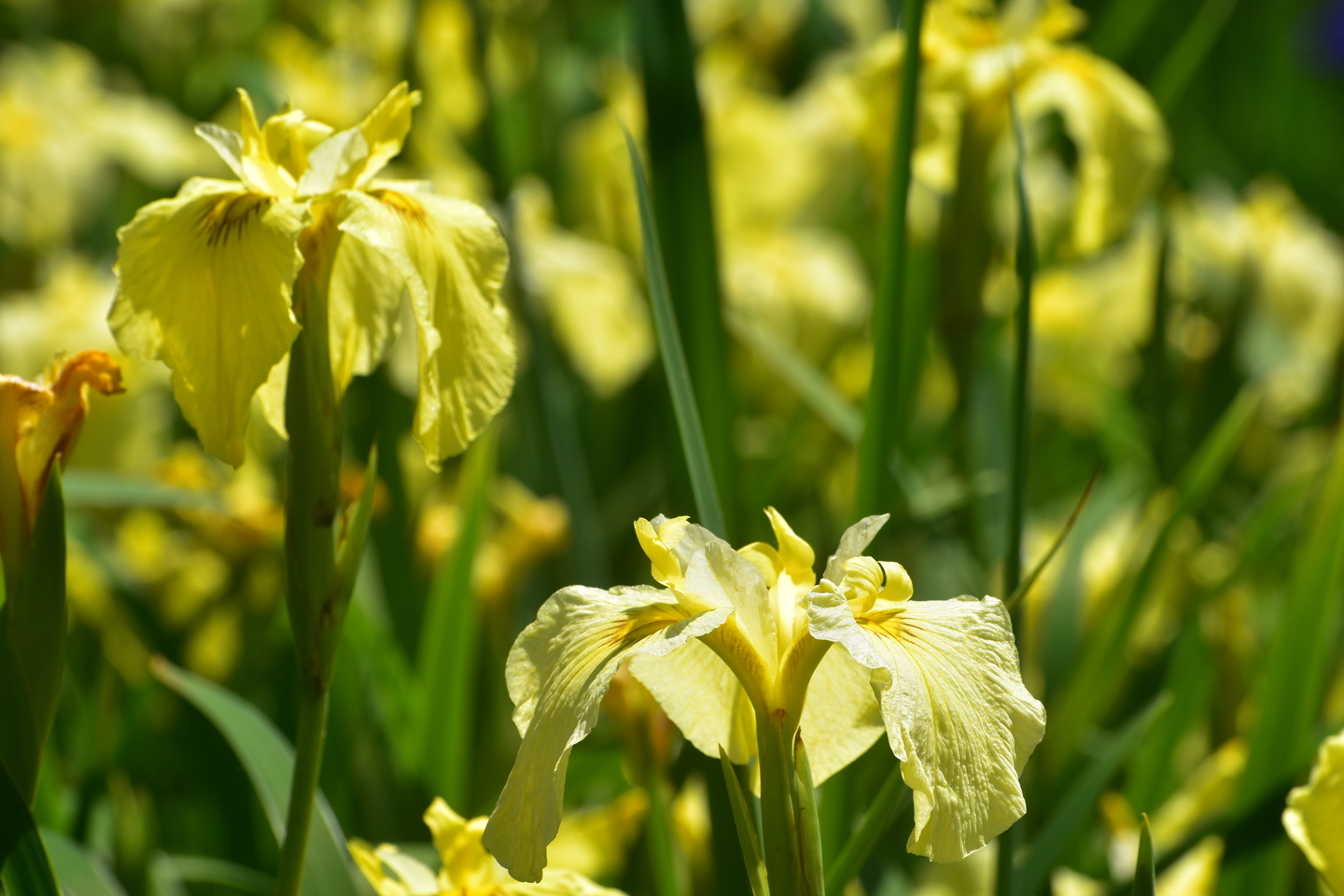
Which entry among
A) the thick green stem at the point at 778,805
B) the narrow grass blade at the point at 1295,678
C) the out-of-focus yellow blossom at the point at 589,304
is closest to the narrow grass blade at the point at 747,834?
the thick green stem at the point at 778,805

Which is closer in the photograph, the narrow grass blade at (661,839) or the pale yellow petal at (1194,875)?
the narrow grass blade at (661,839)

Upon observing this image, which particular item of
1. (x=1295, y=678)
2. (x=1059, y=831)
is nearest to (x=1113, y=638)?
(x=1295, y=678)

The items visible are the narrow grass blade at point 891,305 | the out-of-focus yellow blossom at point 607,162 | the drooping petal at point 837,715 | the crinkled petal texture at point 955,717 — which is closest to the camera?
the crinkled petal texture at point 955,717

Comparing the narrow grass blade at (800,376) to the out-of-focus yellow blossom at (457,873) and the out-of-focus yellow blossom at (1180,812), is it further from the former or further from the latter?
the out-of-focus yellow blossom at (457,873)

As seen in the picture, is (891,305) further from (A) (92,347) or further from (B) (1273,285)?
(B) (1273,285)

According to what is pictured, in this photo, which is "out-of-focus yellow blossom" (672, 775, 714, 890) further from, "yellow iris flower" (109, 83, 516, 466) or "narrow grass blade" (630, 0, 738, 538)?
"yellow iris flower" (109, 83, 516, 466)

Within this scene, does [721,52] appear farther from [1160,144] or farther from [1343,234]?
[1160,144]

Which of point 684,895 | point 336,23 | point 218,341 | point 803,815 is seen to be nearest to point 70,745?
point 684,895

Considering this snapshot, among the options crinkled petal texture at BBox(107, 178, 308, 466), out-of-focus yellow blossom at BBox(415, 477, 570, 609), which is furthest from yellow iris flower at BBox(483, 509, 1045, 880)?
out-of-focus yellow blossom at BBox(415, 477, 570, 609)
